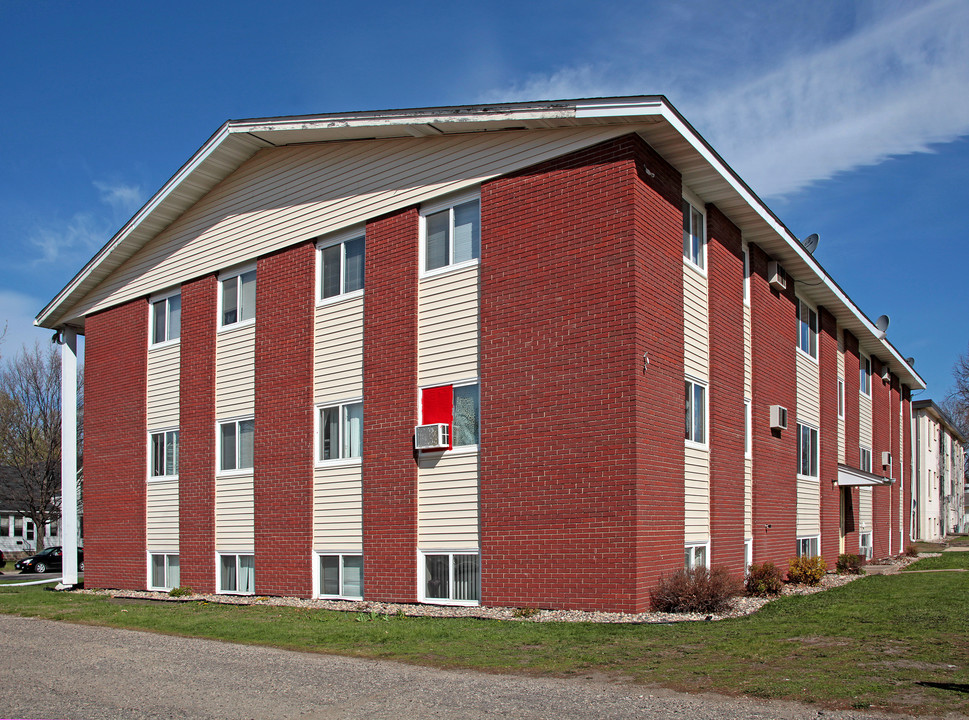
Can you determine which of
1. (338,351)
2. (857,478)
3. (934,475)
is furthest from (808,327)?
(934,475)

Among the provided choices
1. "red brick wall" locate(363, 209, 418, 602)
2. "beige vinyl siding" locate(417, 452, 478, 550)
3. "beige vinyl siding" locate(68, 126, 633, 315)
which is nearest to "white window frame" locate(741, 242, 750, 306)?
"beige vinyl siding" locate(68, 126, 633, 315)

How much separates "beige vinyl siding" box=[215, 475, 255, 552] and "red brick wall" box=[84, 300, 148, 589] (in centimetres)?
322

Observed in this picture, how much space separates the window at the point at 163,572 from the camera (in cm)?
2173

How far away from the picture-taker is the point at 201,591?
Result: 2072cm

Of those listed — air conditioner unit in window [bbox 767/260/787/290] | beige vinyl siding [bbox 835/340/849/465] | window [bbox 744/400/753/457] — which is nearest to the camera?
window [bbox 744/400/753/457]

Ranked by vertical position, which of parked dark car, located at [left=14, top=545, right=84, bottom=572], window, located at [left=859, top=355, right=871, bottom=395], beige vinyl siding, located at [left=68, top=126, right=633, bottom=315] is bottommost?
parked dark car, located at [left=14, top=545, right=84, bottom=572]

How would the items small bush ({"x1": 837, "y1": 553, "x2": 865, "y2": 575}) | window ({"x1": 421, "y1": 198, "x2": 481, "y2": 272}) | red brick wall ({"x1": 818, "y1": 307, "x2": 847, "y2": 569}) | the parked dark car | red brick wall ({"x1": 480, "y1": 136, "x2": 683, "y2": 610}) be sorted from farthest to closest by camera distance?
the parked dark car → red brick wall ({"x1": 818, "y1": 307, "x2": 847, "y2": 569}) → small bush ({"x1": 837, "y1": 553, "x2": 865, "y2": 575}) → window ({"x1": 421, "y1": 198, "x2": 481, "y2": 272}) → red brick wall ({"x1": 480, "y1": 136, "x2": 683, "y2": 610})

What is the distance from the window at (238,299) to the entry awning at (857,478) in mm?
16632

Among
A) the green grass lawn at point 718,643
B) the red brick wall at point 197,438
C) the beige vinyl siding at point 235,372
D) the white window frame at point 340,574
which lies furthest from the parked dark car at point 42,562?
the green grass lawn at point 718,643

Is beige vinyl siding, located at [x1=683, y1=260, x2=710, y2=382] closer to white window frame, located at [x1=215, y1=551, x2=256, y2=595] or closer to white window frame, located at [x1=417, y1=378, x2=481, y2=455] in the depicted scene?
white window frame, located at [x1=417, y1=378, x2=481, y2=455]

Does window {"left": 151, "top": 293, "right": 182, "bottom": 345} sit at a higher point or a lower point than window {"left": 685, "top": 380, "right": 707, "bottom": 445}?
higher

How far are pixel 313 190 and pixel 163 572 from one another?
10.2 metres

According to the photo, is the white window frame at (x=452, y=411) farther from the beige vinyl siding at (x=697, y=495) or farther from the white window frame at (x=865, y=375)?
the white window frame at (x=865, y=375)

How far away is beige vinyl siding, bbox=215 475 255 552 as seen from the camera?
19.9 metres
